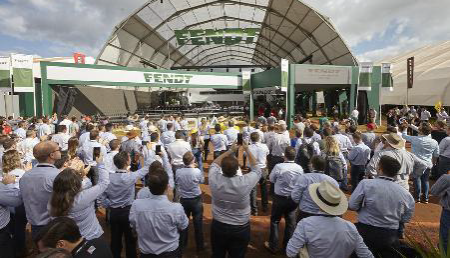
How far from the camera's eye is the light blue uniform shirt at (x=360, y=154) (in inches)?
273

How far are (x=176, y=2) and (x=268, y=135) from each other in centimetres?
2050

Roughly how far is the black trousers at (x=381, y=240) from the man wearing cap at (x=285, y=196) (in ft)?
4.19

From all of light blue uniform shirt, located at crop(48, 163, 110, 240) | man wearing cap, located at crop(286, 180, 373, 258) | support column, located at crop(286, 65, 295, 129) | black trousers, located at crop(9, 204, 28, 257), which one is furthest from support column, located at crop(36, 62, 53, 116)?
man wearing cap, located at crop(286, 180, 373, 258)

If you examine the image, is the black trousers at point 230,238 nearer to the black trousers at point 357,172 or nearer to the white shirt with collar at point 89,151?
the white shirt with collar at point 89,151

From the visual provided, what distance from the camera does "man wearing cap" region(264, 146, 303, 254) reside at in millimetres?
4461

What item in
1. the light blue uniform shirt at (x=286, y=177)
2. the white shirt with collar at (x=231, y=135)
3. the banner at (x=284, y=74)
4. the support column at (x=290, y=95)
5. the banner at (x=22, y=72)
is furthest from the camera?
the support column at (x=290, y=95)

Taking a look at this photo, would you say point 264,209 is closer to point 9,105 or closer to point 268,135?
point 268,135

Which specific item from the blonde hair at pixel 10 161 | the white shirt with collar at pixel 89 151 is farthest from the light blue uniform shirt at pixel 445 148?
the blonde hair at pixel 10 161

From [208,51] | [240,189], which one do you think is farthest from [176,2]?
[240,189]

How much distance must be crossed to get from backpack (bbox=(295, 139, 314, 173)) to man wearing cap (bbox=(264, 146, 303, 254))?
2279 mm

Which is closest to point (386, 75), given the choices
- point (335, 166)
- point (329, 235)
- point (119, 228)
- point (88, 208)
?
point (335, 166)

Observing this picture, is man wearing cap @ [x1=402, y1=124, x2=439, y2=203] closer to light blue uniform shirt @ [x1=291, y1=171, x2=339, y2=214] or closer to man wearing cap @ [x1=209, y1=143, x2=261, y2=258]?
light blue uniform shirt @ [x1=291, y1=171, x2=339, y2=214]

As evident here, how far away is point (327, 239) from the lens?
246cm

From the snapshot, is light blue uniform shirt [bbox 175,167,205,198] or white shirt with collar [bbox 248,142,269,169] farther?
white shirt with collar [bbox 248,142,269,169]
